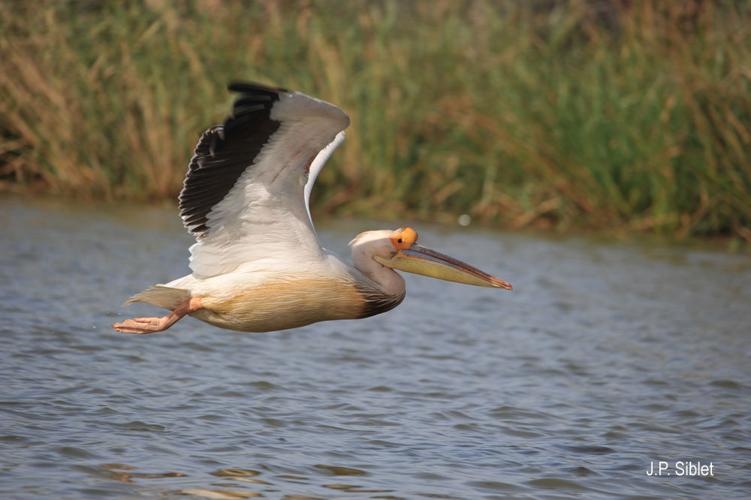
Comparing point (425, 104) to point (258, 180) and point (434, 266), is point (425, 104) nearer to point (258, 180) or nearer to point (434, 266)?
point (434, 266)

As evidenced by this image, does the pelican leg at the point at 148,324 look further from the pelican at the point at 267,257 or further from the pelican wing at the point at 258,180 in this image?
the pelican wing at the point at 258,180

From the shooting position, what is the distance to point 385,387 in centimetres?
639

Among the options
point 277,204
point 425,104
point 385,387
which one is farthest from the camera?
point 425,104

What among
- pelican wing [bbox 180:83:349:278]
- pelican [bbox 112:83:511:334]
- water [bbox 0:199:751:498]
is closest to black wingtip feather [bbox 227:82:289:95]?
pelican wing [bbox 180:83:349:278]

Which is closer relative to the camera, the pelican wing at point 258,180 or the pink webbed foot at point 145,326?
the pelican wing at point 258,180

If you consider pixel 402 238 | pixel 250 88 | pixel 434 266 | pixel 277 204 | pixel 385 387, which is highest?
pixel 250 88

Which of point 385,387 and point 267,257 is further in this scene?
point 385,387

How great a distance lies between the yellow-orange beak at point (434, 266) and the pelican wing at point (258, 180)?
399 mm

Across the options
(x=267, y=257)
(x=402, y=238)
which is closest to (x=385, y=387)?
(x=402, y=238)

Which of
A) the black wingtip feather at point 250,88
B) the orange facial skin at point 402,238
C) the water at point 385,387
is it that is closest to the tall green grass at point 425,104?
the water at point 385,387

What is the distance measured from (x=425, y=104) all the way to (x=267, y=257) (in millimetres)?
6763

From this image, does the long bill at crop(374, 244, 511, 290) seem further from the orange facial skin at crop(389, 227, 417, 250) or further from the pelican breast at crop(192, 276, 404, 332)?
the pelican breast at crop(192, 276, 404, 332)

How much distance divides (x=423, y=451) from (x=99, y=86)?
22.1 feet

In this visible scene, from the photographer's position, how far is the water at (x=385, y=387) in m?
4.86
